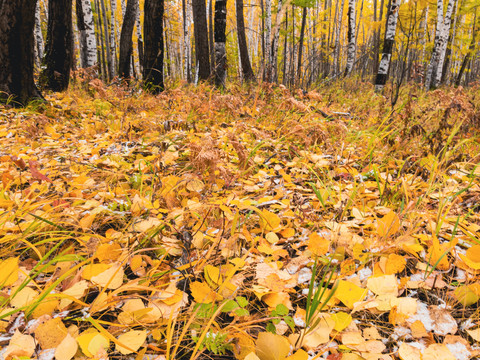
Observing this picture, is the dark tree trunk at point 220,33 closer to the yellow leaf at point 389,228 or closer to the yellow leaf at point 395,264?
the yellow leaf at point 389,228

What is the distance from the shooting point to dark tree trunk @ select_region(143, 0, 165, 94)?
4.13 m

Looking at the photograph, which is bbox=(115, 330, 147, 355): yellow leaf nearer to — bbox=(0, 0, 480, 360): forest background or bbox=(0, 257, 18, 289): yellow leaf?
bbox=(0, 0, 480, 360): forest background

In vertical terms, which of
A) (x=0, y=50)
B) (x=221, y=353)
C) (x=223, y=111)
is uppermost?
(x=0, y=50)

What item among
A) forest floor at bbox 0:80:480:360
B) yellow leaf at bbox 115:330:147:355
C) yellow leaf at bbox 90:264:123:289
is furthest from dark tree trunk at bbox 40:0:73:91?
yellow leaf at bbox 115:330:147:355

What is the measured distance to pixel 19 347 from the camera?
0.66 meters

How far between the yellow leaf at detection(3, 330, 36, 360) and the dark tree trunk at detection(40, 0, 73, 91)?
4.09m

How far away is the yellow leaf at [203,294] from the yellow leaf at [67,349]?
309 mm

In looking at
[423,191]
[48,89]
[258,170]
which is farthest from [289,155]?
[48,89]

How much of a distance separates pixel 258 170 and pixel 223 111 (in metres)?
1.48

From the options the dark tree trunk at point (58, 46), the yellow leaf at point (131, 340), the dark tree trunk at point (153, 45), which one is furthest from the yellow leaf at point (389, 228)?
the dark tree trunk at point (58, 46)

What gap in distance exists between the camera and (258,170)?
186cm

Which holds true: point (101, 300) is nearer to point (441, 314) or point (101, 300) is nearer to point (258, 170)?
point (441, 314)

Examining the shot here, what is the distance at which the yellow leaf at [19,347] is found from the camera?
0.64 meters

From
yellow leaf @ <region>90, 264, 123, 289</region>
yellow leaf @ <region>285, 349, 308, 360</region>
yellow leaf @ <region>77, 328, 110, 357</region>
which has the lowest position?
yellow leaf @ <region>285, 349, 308, 360</region>
